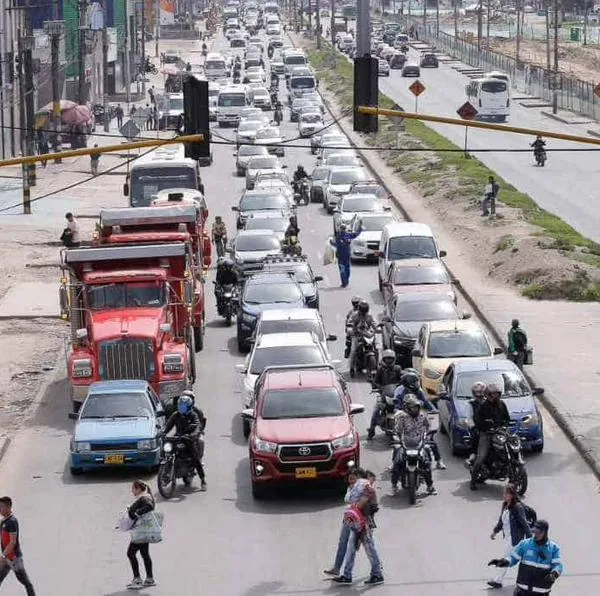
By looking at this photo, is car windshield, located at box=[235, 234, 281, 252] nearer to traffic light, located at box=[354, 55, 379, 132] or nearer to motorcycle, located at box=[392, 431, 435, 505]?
traffic light, located at box=[354, 55, 379, 132]

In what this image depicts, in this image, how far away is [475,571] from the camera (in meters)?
21.0

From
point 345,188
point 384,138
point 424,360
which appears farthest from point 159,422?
point 384,138

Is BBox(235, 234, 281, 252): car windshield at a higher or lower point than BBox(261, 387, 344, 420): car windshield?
lower

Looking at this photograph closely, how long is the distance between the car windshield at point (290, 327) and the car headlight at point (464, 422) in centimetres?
632

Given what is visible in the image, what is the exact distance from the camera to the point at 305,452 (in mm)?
24703

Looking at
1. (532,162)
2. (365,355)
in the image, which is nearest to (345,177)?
(532,162)

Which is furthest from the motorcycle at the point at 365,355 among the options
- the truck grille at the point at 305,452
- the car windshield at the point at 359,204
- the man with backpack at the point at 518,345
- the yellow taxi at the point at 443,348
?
the car windshield at the point at 359,204

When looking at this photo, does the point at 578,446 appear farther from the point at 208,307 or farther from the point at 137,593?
the point at 208,307

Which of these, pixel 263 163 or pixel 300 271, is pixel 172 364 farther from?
pixel 263 163

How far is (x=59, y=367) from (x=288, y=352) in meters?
7.84

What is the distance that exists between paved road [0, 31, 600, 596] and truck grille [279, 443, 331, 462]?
0.72 metres

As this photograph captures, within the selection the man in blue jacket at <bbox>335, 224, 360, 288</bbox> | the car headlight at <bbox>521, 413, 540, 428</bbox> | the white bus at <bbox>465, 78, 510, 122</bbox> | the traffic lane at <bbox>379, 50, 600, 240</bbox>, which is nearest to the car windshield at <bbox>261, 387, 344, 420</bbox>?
the car headlight at <bbox>521, 413, 540, 428</bbox>

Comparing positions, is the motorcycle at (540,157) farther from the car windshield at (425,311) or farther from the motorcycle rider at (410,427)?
the motorcycle rider at (410,427)

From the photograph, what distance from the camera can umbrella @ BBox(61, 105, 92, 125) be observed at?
8756 centimetres
